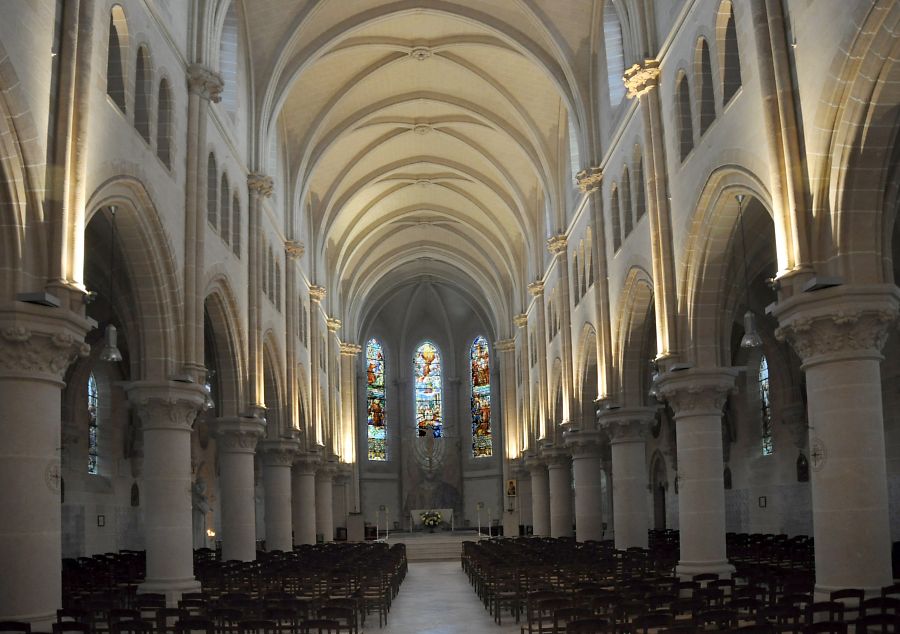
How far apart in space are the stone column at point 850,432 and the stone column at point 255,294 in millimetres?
18544

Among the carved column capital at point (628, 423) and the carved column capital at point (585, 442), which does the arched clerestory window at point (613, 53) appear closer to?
the carved column capital at point (628, 423)

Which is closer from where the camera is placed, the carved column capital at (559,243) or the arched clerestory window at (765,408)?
the arched clerestory window at (765,408)

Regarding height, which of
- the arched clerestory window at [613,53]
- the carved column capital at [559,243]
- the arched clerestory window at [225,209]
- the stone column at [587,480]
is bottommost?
the stone column at [587,480]

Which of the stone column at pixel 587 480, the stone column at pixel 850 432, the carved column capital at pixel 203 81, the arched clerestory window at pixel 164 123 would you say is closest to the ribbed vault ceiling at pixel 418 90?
the carved column capital at pixel 203 81

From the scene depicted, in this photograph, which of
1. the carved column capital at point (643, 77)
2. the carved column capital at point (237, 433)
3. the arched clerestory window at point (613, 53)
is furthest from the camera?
the arched clerestory window at point (613, 53)

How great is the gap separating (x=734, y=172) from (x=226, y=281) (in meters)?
14.8

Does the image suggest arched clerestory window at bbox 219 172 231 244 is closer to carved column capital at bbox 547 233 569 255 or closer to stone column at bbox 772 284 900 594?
carved column capital at bbox 547 233 569 255

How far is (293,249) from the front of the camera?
40562 millimetres

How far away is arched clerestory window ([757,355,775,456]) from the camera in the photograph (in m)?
36.9

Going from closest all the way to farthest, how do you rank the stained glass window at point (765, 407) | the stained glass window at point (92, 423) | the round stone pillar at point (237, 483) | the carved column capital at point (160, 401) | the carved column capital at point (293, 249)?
the carved column capital at point (160, 401) < the round stone pillar at point (237, 483) < the stained glass window at point (765, 407) < the stained glass window at point (92, 423) < the carved column capital at point (293, 249)

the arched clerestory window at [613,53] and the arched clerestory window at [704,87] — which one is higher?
the arched clerestory window at [613,53]

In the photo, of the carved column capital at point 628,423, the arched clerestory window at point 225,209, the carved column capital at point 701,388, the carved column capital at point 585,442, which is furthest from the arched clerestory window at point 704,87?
the carved column capital at point 585,442

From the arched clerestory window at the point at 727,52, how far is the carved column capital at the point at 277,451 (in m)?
22.0

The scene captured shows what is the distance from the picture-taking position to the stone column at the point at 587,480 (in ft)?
117
